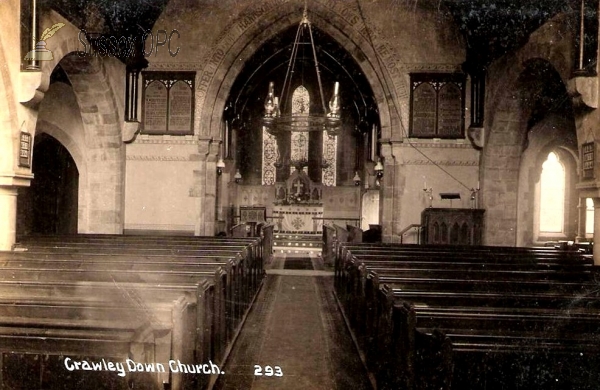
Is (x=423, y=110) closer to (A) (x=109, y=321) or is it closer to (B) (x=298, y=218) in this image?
(B) (x=298, y=218)

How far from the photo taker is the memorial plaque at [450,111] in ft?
36.7

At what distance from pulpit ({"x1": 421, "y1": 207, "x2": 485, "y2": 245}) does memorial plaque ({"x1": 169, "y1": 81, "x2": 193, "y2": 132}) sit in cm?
563

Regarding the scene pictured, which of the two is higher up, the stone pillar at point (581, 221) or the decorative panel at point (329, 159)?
the decorative panel at point (329, 159)

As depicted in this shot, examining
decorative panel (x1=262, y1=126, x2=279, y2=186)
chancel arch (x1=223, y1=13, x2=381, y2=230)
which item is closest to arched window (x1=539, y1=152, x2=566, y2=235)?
chancel arch (x1=223, y1=13, x2=381, y2=230)

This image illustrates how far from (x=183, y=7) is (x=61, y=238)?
263 inches

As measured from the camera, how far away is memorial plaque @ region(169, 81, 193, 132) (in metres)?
11.5

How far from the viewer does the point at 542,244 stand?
13125mm

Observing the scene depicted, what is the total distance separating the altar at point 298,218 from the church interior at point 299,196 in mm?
90

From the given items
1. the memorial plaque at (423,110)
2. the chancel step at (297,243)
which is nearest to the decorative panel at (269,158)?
the chancel step at (297,243)

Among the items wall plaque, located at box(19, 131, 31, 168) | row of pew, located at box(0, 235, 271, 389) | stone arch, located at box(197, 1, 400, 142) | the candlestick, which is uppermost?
stone arch, located at box(197, 1, 400, 142)

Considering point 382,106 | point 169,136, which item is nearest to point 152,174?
point 169,136

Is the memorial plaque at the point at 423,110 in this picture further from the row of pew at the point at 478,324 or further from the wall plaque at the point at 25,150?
the wall plaque at the point at 25,150

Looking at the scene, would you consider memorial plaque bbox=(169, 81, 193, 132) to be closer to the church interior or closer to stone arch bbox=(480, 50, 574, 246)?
the church interior

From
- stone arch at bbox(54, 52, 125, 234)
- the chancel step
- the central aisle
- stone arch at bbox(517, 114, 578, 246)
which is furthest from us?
the chancel step
